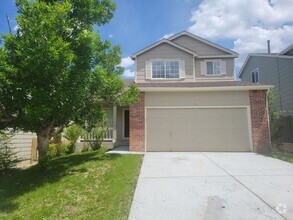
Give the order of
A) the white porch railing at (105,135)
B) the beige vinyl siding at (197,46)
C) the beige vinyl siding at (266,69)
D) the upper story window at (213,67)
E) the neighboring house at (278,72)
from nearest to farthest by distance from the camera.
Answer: the white porch railing at (105,135)
the upper story window at (213,67)
the beige vinyl siding at (197,46)
the neighboring house at (278,72)
the beige vinyl siding at (266,69)

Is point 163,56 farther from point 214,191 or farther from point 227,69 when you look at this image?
point 214,191

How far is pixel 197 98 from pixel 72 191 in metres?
8.89

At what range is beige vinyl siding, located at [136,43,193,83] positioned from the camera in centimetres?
1755

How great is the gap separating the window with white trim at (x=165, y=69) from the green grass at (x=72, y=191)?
8591mm

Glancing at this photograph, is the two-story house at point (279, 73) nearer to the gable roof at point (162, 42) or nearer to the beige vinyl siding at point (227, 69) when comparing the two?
the beige vinyl siding at point (227, 69)

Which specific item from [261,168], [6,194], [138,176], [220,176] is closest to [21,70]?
[6,194]

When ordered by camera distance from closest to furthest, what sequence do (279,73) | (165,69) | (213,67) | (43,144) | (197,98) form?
1. (43,144)
2. (197,98)
3. (165,69)
4. (213,67)
5. (279,73)

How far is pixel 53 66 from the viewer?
24.0 ft

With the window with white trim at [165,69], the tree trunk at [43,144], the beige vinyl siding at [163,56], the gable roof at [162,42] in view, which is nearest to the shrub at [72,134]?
the tree trunk at [43,144]

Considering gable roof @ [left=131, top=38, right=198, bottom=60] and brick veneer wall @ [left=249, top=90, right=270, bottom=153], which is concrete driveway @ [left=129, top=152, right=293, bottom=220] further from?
gable roof @ [left=131, top=38, right=198, bottom=60]

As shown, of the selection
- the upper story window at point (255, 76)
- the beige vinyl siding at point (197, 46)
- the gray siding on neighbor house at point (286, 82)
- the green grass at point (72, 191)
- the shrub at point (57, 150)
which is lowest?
the green grass at point (72, 191)

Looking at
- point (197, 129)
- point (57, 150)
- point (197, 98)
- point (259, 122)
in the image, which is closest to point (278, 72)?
point (259, 122)

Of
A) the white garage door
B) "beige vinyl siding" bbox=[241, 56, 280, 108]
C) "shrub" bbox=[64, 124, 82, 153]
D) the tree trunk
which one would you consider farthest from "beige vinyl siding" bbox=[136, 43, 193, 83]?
the tree trunk

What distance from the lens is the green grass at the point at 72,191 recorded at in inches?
222
